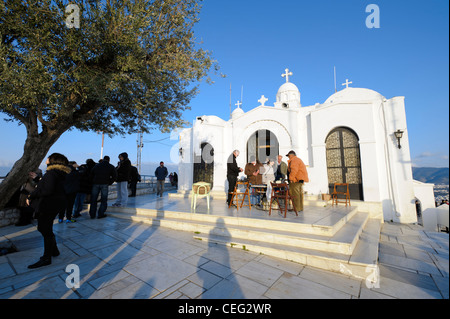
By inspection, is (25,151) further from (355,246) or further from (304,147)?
(304,147)

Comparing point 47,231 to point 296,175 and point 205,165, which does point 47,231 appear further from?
point 205,165

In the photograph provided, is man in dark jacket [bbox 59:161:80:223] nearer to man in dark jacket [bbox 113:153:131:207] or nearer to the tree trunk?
the tree trunk

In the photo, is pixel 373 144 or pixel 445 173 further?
pixel 373 144

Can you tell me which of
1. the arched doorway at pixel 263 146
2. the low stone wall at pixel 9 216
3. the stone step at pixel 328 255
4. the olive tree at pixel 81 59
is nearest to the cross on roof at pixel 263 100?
the arched doorway at pixel 263 146

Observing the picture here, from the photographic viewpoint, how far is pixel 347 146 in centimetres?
877

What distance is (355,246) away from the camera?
3.95 m

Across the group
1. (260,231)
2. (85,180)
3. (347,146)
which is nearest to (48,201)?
(85,180)

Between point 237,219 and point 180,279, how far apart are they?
7.46 ft

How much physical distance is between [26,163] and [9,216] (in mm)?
1793

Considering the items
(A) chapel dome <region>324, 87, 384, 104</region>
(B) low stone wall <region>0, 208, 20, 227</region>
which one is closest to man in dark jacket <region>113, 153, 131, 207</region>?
(B) low stone wall <region>0, 208, 20, 227</region>

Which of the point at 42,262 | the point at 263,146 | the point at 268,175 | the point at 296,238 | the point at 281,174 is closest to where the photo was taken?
the point at 42,262

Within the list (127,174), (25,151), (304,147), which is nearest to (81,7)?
(25,151)

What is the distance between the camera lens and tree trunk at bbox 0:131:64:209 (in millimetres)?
5508

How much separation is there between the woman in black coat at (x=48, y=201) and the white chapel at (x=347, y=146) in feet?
25.4
